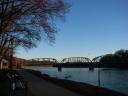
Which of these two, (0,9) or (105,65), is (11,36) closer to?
(0,9)

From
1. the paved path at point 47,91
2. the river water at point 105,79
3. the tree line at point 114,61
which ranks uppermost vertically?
the tree line at point 114,61

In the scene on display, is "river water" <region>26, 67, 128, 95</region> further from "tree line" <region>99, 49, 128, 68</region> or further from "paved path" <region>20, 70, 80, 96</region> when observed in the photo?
"tree line" <region>99, 49, 128, 68</region>

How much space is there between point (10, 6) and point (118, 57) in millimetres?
142704

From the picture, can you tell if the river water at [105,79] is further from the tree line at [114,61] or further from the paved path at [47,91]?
the tree line at [114,61]

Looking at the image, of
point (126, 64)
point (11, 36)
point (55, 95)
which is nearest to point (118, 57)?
point (126, 64)

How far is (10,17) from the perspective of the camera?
76.3ft

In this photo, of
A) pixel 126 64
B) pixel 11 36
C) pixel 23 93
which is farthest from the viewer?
pixel 126 64

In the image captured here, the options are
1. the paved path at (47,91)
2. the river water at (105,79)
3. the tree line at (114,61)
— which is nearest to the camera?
the paved path at (47,91)

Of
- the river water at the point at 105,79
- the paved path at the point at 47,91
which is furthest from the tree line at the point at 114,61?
the paved path at the point at 47,91

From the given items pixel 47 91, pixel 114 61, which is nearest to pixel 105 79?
pixel 47 91

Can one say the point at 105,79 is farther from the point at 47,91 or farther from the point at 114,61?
the point at 114,61

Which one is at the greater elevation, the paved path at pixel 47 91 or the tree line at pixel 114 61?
the tree line at pixel 114 61

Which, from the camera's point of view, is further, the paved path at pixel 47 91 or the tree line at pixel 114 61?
the tree line at pixel 114 61

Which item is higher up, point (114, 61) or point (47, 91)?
point (114, 61)
